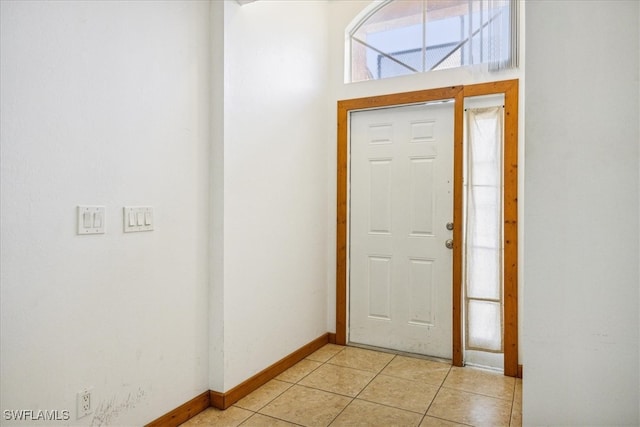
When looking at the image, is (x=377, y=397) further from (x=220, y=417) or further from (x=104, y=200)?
(x=104, y=200)

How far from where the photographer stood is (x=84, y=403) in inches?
66.0

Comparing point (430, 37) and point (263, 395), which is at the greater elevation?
point (430, 37)

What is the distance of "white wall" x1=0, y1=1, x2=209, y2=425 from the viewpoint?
4.81ft

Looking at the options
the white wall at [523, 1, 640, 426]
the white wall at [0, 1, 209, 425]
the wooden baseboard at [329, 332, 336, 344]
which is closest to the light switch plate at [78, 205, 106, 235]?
the white wall at [0, 1, 209, 425]

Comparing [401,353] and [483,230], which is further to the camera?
[401,353]

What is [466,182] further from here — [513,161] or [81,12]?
[81,12]

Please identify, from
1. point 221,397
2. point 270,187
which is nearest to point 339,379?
point 221,397

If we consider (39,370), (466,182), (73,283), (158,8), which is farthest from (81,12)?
(466,182)

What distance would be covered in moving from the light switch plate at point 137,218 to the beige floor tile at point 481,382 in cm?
Answer: 210

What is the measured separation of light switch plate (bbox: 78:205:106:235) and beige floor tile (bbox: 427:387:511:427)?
6.52ft

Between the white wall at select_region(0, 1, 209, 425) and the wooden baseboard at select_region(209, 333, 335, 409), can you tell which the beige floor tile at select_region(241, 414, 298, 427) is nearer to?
the wooden baseboard at select_region(209, 333, 335, 409)

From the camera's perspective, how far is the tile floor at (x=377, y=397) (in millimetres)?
2199

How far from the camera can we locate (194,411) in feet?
7.24

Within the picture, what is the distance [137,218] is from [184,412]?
42.8 inches
